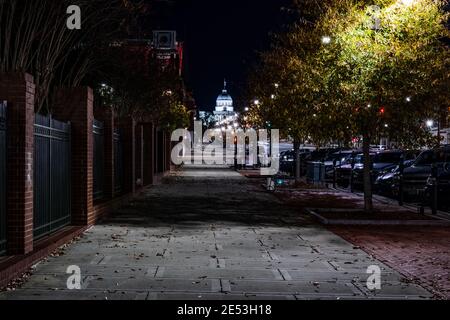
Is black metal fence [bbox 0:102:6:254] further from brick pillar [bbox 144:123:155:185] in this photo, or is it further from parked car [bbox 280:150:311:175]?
parked car [bbox 280:150:311:175]

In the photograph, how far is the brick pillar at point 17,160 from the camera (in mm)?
10273

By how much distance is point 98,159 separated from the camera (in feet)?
58.1

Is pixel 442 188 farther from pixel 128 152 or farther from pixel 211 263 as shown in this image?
pixel 211 263

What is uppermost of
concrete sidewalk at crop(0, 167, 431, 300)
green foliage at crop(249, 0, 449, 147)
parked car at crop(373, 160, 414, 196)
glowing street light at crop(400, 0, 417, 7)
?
glowing street light at crop(400, 0, 417, 7)

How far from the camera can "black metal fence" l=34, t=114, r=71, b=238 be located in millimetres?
11923

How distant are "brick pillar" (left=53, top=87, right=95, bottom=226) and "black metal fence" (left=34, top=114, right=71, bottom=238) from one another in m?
0.19

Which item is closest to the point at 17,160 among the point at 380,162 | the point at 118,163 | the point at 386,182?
the point at 118,163

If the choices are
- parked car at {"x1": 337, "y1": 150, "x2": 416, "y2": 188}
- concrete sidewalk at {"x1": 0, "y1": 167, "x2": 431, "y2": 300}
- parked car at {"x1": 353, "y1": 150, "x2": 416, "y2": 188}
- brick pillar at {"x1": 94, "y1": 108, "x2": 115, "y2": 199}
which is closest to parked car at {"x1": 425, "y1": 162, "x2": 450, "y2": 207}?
concrete sidewalk at {"x1": 0, "y1": 167, "x2": 431, "y2": 300}

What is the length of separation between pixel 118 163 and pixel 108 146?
8.30 ft

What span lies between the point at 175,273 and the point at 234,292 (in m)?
1.45
